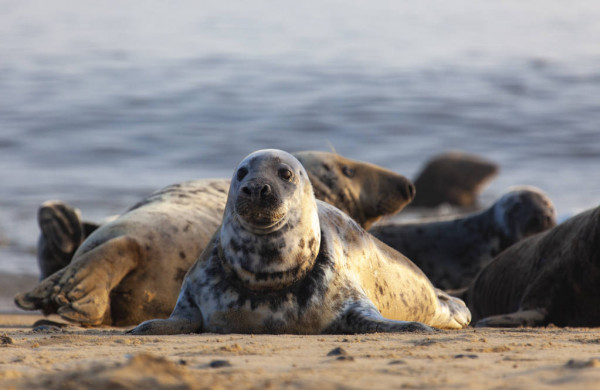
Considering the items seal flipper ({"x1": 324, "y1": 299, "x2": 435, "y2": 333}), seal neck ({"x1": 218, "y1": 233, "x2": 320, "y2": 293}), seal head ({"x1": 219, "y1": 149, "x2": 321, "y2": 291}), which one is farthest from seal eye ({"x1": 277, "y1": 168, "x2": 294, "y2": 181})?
seal flipper ({"x1": 324, "y1": 299, "x2": 435, "y2": 333})

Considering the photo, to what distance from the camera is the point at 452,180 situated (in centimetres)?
1411

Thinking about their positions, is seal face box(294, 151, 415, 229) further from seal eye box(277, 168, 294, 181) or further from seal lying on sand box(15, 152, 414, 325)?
seal eye box(277, 168, 294, 181)

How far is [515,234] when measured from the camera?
8.53 meters

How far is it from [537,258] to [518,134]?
39.6ft

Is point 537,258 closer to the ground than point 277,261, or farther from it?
closer to the ground

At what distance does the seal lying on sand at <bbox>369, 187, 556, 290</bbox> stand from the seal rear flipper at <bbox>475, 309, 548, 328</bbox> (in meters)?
2.21

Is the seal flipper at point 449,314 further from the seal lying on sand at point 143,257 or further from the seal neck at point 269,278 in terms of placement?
the seal lying on sand at point 143,257

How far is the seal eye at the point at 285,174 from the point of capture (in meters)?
4.35

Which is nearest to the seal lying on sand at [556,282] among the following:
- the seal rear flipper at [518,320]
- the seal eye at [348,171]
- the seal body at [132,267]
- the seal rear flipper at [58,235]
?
the seal rear flipper at [518,320]

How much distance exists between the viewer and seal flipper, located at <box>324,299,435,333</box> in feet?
13.7

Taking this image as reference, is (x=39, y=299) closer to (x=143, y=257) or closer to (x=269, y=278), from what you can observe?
(x=143, y=257)

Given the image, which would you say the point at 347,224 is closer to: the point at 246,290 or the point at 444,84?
the point at 246,290

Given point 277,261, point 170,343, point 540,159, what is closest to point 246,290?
point 277,261

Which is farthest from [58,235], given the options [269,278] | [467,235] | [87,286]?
[467,235]
